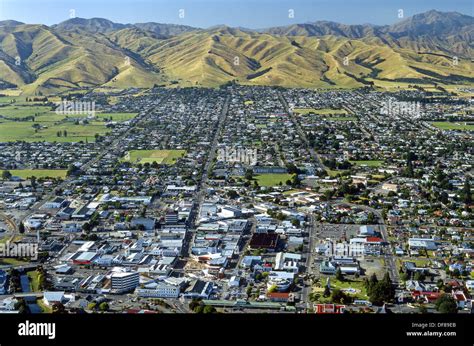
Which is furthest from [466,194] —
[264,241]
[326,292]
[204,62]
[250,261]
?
[204,62]

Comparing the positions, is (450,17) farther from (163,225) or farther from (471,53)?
(163,225)

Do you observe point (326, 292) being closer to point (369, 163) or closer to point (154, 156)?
point (369, 163)

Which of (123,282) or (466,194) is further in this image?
(466,194)

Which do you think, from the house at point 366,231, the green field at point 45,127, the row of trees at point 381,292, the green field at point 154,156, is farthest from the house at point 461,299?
the green field at point 45,127

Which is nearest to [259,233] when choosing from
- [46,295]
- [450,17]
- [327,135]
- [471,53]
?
[46,295]

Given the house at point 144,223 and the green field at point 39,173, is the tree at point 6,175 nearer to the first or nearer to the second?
the green field at point 39,173
